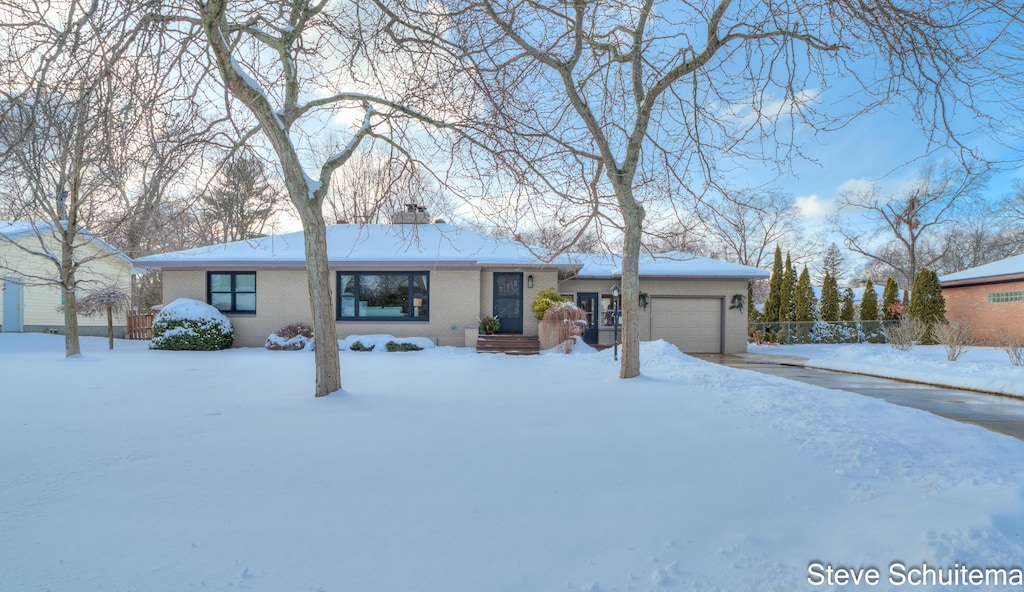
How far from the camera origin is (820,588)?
204 centimetres

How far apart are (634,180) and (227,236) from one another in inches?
777

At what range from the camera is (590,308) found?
1648 centimetres

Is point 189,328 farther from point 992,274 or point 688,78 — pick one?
point 992,274

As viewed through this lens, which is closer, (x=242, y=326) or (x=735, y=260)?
(x=242, y=326)

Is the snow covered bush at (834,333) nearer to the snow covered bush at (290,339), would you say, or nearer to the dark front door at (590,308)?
the dark front door at (590,308)

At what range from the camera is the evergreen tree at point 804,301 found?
20.4 metres

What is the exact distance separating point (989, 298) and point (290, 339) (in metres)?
26.1

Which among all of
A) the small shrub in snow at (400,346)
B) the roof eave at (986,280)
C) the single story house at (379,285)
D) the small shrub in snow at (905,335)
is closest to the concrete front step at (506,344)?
the single story house at (379,285)

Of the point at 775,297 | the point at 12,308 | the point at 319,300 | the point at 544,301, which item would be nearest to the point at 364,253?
the point at 544,301

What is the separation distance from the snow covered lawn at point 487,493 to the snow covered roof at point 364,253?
852cm

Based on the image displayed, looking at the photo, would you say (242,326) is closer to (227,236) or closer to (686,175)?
(227,236)

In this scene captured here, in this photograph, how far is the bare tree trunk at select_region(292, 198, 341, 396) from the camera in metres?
5.86

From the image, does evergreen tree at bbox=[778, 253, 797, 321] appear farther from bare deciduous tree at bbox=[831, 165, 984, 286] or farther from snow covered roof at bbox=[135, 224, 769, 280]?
bare deciduous tree at bbox=[831, 165, 984, 286]

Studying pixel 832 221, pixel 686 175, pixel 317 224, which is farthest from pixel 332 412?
pixel 832 221
